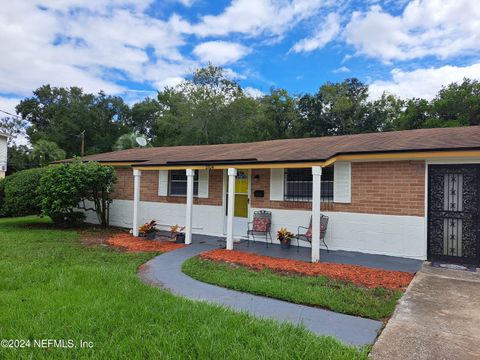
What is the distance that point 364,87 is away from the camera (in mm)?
33594

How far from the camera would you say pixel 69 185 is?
36.1 ft

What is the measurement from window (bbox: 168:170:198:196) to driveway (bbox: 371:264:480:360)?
781cm

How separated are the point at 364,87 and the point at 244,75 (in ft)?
41.3

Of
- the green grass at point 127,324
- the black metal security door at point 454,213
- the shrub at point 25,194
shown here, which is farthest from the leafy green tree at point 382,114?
the green grass at point 127,324

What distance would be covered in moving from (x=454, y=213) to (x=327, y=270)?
3.28m

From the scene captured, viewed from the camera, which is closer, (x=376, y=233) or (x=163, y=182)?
(x=376, y=233)

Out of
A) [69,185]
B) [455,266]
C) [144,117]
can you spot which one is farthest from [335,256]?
[144,117]

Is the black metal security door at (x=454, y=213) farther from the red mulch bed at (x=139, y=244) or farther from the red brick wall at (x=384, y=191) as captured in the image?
the red mulch bed at (x=139, y=244)

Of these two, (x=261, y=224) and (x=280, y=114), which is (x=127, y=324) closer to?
(x=261, y=224)

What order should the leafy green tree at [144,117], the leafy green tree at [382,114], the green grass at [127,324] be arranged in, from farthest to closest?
the leafy green tree at [144,117]
the leafy green tree at [382,114]
the green grass at [127,324]

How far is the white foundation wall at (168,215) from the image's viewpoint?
425 inches

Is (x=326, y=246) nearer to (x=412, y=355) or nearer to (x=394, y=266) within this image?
(x=394, y=266)

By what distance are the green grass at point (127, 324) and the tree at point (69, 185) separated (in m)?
5.66

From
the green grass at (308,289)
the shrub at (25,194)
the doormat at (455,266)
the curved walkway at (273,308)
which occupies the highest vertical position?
the shrub at (25,194)
